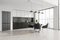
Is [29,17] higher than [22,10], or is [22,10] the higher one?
[22,10]

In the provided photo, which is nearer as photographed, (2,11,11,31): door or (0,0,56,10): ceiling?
(0,0,56,10): ceiling

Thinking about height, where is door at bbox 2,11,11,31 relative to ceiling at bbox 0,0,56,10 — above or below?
below

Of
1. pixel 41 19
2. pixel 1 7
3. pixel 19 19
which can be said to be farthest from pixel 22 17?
pixel 41 19

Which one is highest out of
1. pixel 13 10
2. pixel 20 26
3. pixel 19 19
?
pixel 13 10

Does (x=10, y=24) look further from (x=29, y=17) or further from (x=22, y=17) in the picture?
(x=29, y=17)

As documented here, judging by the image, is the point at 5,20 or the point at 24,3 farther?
the point at 5,20

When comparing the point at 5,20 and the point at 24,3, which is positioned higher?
the point at 24,3

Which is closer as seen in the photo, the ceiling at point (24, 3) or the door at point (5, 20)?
the ceiling at point (24, 3)

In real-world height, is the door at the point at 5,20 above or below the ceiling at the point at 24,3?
below

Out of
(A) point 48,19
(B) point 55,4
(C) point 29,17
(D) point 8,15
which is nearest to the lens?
(B) point 55,4

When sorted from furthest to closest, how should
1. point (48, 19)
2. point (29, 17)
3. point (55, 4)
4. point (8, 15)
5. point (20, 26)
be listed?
point (48, 19), point (29, 17), point (20, 26), point (8, 15), point (55, 4)

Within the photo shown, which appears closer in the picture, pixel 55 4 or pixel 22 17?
pixel 55 4

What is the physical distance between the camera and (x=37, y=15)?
9891 mm

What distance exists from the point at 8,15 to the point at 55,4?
399 centimetres
